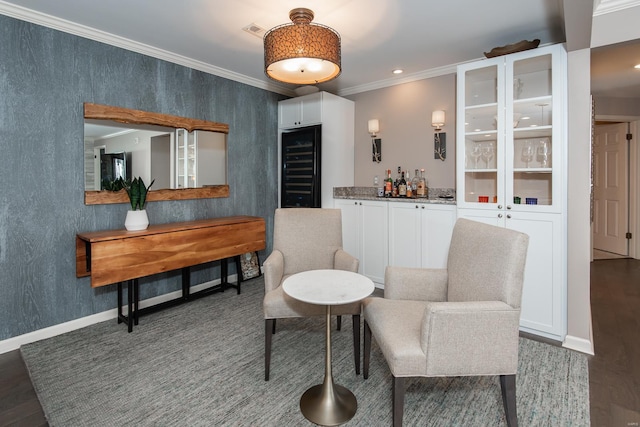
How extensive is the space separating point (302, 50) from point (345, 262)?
4.64 feet

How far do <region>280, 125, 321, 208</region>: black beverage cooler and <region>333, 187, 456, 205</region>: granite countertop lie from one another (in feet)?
0.97

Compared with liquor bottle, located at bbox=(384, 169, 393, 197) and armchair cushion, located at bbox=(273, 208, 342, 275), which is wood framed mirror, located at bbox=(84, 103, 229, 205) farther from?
liquor bottle, located at bbox=(384, 169, 393, 197)

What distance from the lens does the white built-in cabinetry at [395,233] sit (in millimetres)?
3281

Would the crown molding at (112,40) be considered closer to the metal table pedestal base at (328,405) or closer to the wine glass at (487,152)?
the wine glass at (487,152)

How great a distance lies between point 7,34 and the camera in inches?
95.5

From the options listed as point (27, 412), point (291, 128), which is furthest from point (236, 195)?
point (27, 412)

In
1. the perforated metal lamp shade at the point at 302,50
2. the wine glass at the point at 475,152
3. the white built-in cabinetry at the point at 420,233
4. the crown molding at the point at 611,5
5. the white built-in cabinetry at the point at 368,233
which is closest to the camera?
the perforated metal lamp shade at the point at 302,50

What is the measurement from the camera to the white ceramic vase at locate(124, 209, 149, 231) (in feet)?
9.40

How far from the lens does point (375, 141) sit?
4188mm

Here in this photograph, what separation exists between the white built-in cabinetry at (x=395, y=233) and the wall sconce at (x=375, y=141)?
0.68 meters

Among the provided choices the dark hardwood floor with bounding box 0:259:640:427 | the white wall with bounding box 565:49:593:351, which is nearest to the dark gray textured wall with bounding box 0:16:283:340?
the dark hardwood floor with bounding box 0:259:640:427

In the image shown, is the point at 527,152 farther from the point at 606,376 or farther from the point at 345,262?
the point at 345,262

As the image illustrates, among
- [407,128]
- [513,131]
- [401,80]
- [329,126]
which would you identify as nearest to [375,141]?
[407,128]

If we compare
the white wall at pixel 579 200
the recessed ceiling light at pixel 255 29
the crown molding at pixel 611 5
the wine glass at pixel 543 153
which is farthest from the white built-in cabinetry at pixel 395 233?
the recessed ceiling light at pixel 255 29
